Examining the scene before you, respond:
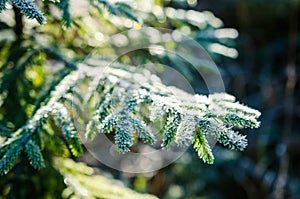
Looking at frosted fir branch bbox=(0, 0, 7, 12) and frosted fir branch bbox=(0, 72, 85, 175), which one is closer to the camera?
frosted fir branch bbox=(0, 0, 7, 12)

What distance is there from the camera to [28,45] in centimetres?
125

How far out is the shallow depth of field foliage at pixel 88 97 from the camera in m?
0.82

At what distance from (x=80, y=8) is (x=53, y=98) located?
1.19ft

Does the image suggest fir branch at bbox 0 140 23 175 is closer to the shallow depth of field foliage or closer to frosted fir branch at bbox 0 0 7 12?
the shallow depth of field foliage

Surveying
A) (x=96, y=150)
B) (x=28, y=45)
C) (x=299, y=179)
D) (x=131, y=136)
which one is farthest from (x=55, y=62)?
(x=299, y=179)

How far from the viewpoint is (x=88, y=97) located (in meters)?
1.08

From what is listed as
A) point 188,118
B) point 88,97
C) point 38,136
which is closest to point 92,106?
point 88,97

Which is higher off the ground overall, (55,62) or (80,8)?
(80,8)

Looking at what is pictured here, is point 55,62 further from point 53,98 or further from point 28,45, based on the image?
point 53,98

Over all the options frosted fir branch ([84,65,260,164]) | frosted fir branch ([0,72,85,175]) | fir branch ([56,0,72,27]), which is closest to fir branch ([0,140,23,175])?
frosted fir branch ([0,72,85,175])

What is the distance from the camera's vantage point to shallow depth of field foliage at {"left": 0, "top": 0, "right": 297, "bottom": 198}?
0.82 meters

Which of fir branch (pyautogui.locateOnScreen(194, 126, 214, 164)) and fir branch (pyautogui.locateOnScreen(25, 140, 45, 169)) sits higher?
fir branch (pyautogui.locateOnScreen(194, 126, 214, 164))

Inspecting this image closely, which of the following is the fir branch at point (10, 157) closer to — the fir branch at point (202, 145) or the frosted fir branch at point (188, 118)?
the frosted fir branch at point (188, 118)

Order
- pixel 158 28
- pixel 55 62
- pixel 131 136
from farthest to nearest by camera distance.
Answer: pixel 158 28 < pixel 55 62 < pixel 131 136
